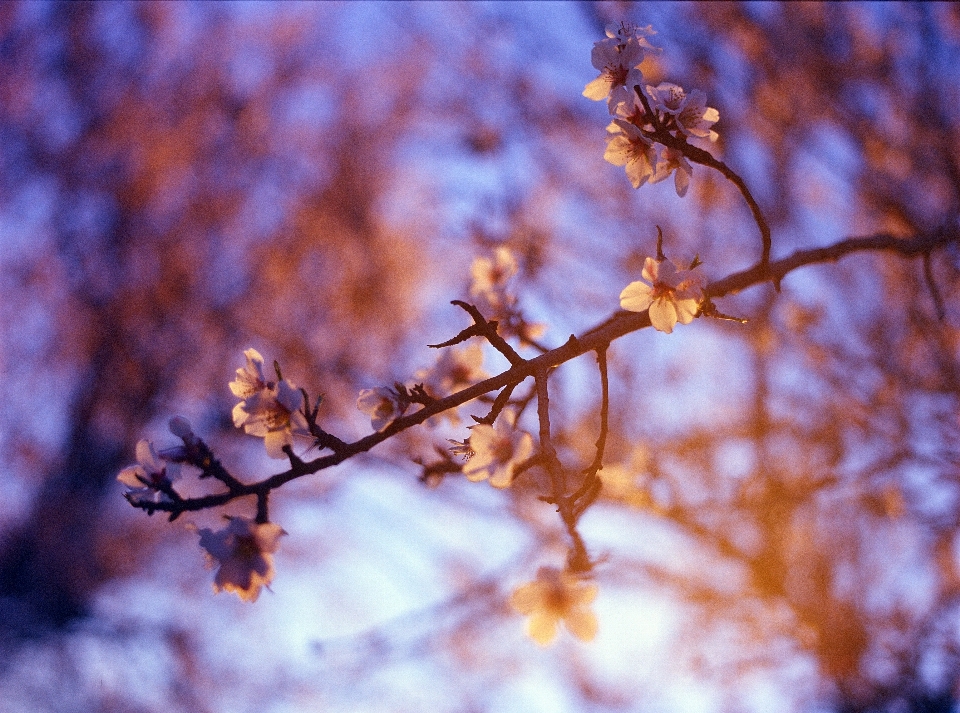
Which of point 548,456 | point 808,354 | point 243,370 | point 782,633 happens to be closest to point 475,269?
point 243,370

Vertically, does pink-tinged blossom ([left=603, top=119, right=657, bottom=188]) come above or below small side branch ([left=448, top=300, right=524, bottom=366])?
above

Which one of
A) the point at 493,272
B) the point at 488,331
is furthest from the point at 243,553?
the point at 493,272

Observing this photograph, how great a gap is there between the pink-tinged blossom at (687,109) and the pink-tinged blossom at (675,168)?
65mm

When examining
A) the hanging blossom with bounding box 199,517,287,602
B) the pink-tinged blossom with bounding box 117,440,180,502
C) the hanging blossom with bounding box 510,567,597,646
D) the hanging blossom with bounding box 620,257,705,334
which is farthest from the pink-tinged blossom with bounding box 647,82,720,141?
the pink-tinged blossom with bounding box 117,440,180,502

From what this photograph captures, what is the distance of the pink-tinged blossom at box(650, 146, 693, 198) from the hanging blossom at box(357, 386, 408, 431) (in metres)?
0.91

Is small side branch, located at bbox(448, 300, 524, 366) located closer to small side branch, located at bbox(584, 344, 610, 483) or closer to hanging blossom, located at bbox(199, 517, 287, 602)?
small side branch, located at bbox(584, 344, 610, 483)

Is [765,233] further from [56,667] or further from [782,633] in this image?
[56,667]

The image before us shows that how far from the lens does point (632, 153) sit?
1.70 metres

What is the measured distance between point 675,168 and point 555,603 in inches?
45.0

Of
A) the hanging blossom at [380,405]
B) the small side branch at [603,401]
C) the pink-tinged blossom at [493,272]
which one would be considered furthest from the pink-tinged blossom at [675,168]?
the hanging blossom at [380,405]

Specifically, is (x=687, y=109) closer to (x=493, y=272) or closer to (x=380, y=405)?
(x=493, y=272)

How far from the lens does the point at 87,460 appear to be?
848 cm

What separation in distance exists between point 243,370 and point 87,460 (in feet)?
27.7

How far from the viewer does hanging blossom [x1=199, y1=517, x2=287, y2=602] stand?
1306 millimetres
